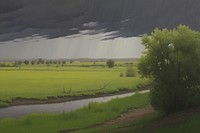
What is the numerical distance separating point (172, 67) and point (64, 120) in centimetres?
1451

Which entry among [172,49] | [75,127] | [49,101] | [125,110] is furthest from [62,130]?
[49,101]

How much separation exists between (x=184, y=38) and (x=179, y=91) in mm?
6104

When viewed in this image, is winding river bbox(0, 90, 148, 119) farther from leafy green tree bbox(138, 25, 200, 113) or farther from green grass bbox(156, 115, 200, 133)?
green grass bbox(156, 115, 200, 133)

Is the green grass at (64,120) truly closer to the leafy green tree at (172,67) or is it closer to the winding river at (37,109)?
the leafy green tree at (172,67)

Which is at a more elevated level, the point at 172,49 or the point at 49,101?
the point at 172,49

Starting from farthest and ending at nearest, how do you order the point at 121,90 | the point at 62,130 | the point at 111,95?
the point at 121,90
the point at 111,95
the point at 62,130

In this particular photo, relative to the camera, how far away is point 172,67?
44375mm

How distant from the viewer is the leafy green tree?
43719 mm

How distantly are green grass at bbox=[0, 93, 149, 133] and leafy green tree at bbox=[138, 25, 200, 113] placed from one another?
26.5ft

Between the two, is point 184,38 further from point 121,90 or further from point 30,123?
point 121,90

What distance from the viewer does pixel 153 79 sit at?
4534 cm

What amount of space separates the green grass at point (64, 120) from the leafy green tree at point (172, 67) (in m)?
8.06

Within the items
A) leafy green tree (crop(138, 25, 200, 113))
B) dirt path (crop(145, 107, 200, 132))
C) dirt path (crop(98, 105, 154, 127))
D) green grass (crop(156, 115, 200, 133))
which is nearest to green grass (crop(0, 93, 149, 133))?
dirt path (crop(98, 105, 154, 127))

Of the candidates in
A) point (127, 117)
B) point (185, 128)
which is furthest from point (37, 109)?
point (185, 128)
